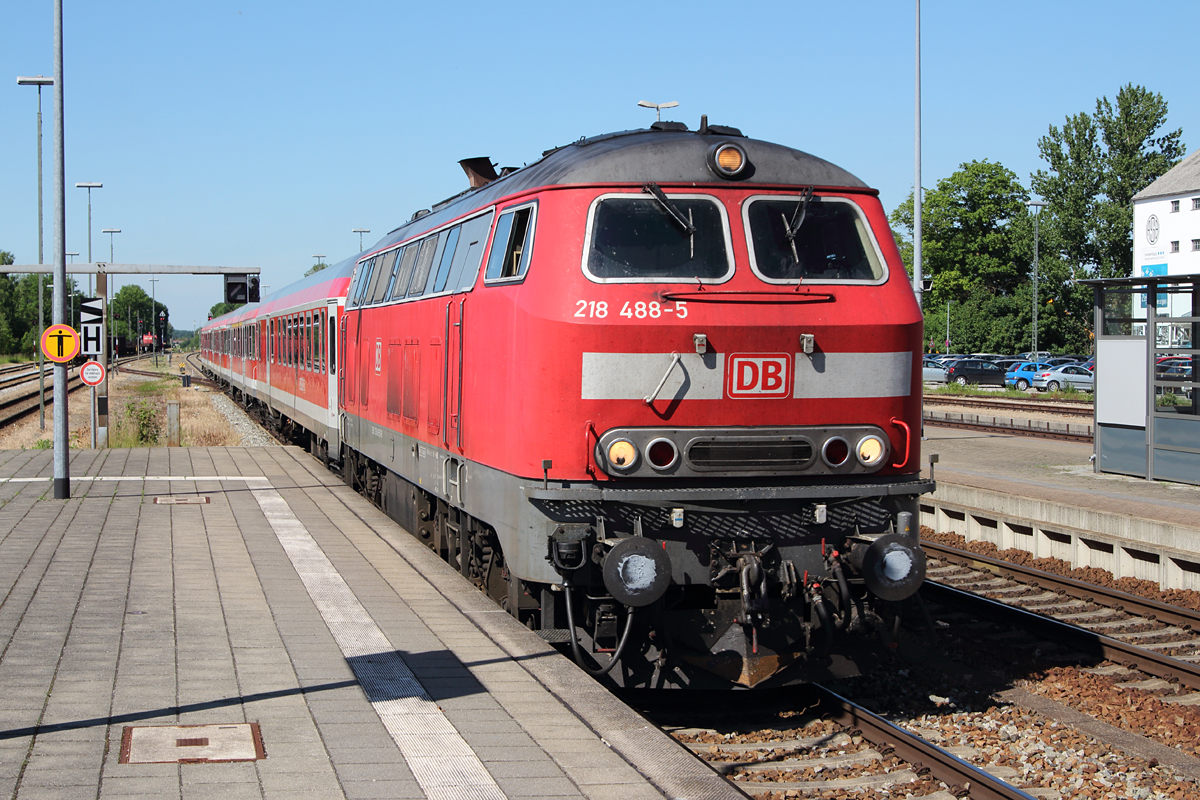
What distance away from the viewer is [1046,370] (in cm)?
4450

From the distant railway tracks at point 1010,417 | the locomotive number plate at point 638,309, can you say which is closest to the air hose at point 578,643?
the locomotive number plate at point 638,309

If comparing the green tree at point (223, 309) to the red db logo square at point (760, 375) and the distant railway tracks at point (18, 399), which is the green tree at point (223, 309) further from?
the red db logo square at point (760, 375)

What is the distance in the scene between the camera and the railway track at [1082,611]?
27.9 feet

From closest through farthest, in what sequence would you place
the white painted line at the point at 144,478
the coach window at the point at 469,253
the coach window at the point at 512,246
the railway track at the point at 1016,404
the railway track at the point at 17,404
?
the coach window at the point at 512,246, the coach window at the point at 469,253, the white painted line at the point at 144,478, the railway track at the point at 1016,404, the railway track at the point at 17,404

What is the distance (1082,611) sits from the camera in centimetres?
1029

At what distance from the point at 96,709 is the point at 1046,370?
142ft

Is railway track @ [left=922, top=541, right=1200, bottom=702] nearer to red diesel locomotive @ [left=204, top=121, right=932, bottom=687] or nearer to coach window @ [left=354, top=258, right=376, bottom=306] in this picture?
red diesel locomotive @ [left=204, top=121, right=932, bottom=687]

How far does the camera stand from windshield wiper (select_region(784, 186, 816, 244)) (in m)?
7.25

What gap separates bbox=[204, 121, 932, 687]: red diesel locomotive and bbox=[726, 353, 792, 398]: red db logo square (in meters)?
0.01

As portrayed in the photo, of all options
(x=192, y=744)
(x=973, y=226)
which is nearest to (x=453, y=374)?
(x=192, y=744)

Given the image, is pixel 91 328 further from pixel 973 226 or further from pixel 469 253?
pixel 973 226

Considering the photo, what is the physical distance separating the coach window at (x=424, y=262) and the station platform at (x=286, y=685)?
2.55 meters

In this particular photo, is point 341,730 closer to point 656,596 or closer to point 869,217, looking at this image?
point 656,596

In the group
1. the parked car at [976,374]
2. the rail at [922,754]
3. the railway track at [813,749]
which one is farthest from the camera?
the parked car at [976,374]
